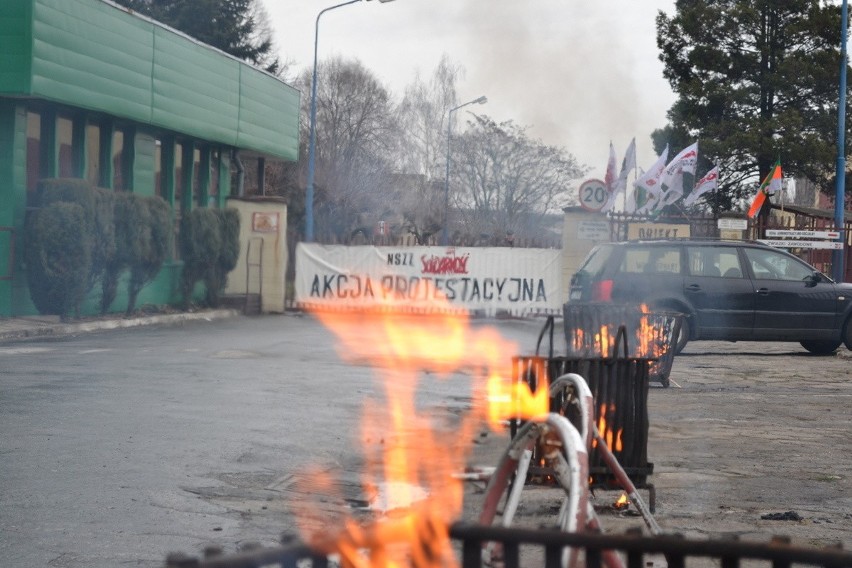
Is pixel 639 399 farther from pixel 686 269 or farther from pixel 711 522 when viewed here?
pixel 686 269

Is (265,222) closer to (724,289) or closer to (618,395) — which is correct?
(724,289)

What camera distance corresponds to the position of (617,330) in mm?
12508

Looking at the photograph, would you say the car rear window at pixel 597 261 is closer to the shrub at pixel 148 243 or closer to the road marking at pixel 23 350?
the road marking at pixel 23 350

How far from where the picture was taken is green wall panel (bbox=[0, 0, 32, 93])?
69.9 ft

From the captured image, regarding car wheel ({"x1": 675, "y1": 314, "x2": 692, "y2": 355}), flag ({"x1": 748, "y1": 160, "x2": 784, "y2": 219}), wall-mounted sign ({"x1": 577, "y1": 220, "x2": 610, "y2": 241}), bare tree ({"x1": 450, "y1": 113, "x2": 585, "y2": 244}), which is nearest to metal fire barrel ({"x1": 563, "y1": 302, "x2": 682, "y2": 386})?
car wheel ({"x1": 675, "y1": 314, "x2": 692, "y2": 355})

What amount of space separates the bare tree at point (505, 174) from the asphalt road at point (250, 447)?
146 ft

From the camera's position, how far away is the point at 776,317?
1928 cm

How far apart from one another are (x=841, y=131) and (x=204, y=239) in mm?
15892

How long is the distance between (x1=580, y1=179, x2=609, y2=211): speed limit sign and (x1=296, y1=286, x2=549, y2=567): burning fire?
19.2 feet

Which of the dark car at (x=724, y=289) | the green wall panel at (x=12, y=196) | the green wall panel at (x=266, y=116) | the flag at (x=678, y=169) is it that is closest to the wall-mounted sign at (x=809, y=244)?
the flag at (x=678, y=169)

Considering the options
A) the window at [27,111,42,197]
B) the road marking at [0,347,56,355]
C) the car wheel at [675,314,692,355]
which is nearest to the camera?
the road marking at [0,347,56,355]

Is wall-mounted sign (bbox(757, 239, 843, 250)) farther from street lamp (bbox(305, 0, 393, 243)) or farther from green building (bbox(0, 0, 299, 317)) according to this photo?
green building (bbox(0, 0, 299, 317))

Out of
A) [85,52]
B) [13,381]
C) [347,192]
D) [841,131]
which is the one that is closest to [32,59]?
[85,52]

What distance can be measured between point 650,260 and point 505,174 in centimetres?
4381
